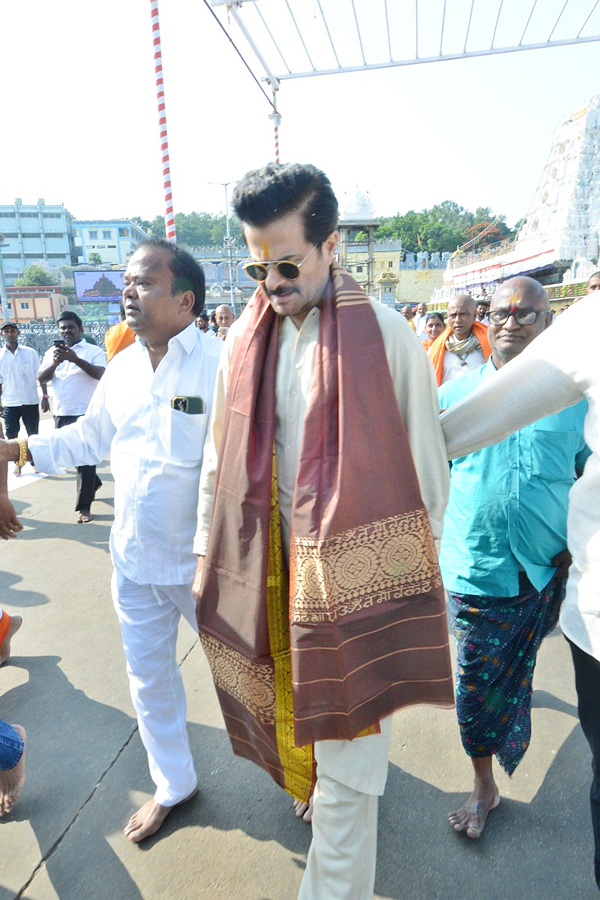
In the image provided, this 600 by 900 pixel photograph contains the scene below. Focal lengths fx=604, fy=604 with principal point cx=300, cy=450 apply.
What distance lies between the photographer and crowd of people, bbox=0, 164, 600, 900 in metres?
1.46

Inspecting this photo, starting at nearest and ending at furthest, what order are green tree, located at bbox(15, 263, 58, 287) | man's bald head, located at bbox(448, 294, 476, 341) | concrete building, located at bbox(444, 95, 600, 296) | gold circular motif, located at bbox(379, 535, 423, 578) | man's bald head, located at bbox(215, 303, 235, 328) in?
gold circular motif, located at bbox(379, 535, 423, 578) < man's bald head, located at bbox(448, 294, 476, 341) < man's bald head, located at bbox(215, 303, 235, 328) < concrete building, located at bbox(444, 95, 600, 296) < green tree, located at bbox(15, 263, 58, 287)

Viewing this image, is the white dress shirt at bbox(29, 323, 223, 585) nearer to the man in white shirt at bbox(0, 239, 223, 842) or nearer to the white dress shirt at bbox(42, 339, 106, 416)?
the man in white shirt at bbox(0, 239, 223, 842)

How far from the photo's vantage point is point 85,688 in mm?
2963

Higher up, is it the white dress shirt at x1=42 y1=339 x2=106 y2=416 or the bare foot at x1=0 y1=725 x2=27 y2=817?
the white dress shirt at x1=42 y1=339 x2=106 y2=416

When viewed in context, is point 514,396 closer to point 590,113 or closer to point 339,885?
point 339,885

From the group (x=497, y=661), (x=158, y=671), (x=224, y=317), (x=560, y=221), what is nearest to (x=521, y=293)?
(x=497, y=661)

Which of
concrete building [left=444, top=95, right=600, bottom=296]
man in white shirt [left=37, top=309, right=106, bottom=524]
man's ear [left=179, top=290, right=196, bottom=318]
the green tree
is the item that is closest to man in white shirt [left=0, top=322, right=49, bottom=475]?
man in white shirt [left=37, top=309, right=106, bottom=524]

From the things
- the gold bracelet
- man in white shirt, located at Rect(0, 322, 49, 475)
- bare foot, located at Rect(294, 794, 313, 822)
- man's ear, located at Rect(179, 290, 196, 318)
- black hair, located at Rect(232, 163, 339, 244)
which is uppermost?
black hair, located at Rect(232, 163, 339, 244)

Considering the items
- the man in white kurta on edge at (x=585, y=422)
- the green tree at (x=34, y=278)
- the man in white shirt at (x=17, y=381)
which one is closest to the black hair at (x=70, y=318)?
the man in white shirt at (x=17, y=381)

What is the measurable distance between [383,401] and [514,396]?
335mm

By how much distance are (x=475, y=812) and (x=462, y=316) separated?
3.84 meters

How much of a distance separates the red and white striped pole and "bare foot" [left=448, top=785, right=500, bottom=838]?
280cm

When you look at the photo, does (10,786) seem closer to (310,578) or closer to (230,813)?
(230,813)

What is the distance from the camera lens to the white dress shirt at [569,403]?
1370 millimetres
